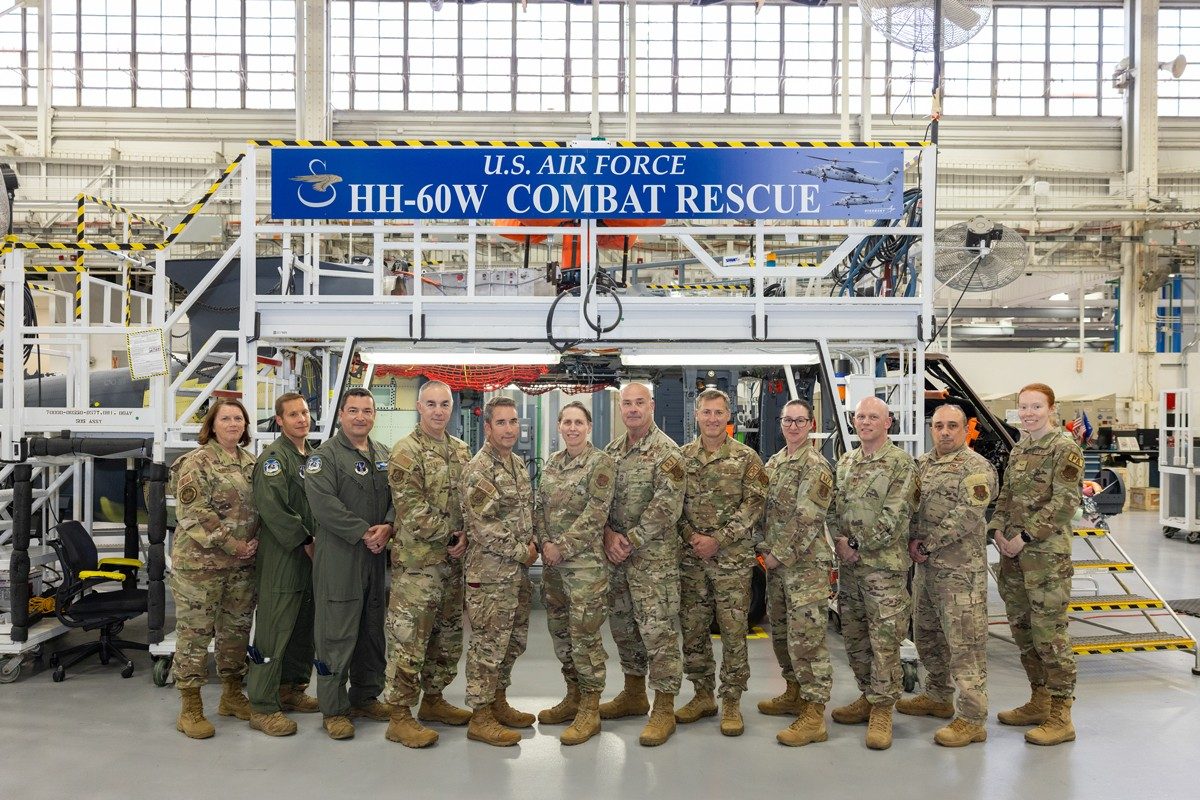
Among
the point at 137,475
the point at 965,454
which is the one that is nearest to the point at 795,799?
the point at 965,454

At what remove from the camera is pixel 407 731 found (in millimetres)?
4578

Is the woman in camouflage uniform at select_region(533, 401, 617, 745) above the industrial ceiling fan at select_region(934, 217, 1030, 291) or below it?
below

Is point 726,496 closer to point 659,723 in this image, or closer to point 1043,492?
point 659,723

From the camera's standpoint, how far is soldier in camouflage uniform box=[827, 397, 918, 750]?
4688 mm

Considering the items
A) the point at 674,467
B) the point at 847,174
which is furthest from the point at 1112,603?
the point at 674,467

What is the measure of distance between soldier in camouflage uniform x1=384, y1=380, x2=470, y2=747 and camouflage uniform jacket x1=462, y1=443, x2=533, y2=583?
0.15 metres

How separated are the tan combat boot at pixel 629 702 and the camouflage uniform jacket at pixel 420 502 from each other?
1288 millimetres

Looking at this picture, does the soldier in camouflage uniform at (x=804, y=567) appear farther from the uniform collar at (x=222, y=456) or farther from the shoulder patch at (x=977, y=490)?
the uniform collar at (x=222, y=456)

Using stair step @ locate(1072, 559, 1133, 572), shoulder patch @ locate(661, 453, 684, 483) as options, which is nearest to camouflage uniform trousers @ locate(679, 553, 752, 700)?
shoulder patch @ locate(661, 453, 684, 483)

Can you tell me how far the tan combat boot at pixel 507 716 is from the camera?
4.86m

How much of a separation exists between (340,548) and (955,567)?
3268 mm

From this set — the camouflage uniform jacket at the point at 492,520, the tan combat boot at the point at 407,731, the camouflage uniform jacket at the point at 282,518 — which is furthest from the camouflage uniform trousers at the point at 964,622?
the camouflage uniform jacket at the point at 282,518

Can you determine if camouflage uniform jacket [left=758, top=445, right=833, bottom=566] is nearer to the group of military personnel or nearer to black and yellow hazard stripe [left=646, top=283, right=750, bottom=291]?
the group of military personnel

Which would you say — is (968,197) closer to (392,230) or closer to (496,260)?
(496,260)
